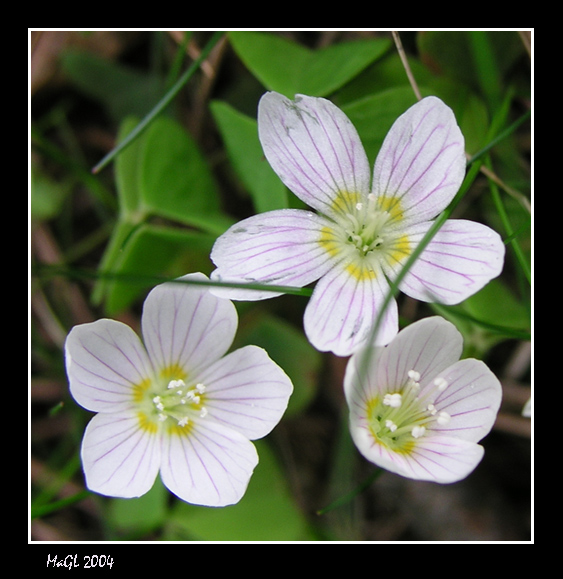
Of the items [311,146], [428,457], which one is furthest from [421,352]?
[311,146]

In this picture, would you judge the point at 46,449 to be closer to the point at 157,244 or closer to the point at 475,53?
the point at 157,244

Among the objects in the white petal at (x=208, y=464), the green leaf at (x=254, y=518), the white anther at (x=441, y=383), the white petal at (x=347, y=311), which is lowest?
the green leaf at (x=254, y=518)

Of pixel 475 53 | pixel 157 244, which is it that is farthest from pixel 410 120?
pixel 157 244

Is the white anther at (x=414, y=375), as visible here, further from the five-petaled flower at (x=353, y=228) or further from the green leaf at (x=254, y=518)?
the green leaf at (x=254, y=518)

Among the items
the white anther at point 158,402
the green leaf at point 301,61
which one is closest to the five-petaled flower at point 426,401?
the white anther at point 158,402

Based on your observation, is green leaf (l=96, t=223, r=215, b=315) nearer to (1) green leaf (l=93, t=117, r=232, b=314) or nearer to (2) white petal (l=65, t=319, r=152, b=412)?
(1) green leaf (l=93, t=117, r=232, b=314)

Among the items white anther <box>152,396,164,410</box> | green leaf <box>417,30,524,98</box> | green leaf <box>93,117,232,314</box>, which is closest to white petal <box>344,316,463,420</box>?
white anther <box>152,396,164,410</box>
